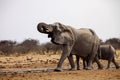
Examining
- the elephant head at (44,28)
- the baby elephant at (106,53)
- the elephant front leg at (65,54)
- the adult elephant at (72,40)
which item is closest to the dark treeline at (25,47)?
the baby elephant at (106,53)

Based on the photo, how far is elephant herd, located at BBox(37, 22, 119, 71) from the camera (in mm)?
16469

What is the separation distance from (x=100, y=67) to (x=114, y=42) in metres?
38.9

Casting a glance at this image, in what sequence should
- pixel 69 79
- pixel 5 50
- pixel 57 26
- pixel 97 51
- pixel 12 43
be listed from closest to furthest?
pixel 69 79, pixel 57 26, pixel 97 51, pixel 5 50, pixel 12 43

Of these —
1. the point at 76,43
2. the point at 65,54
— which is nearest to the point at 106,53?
the point at 76,43

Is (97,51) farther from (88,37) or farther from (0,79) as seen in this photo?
(0,79)

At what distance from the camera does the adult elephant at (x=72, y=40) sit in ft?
53.9

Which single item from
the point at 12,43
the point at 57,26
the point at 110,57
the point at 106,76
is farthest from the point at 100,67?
the point at 12,43

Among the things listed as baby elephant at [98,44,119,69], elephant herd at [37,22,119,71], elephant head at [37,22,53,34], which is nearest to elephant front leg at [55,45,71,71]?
elephant herd at [37,22,119,71]

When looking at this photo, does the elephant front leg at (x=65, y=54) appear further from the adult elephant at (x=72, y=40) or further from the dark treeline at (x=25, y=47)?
the dark treeline at (x=25, y=47)

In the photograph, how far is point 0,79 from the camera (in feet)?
44.1

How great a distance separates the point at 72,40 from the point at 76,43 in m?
0.39

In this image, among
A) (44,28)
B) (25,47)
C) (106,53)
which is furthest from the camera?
(25,47)

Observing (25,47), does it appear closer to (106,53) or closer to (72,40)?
(106,53)

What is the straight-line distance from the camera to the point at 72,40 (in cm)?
1695
